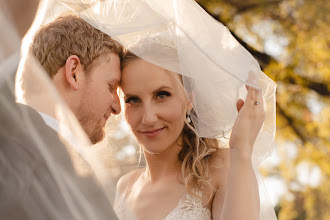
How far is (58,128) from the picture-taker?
180 cm

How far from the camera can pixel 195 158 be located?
314 cm

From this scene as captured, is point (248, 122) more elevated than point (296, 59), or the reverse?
point (248, 122)

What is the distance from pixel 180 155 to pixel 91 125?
82 cm

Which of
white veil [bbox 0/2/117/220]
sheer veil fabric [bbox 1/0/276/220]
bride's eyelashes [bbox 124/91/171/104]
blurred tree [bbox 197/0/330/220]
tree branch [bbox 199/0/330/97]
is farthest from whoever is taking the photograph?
blurred tree [bbox 197/0/330/220]

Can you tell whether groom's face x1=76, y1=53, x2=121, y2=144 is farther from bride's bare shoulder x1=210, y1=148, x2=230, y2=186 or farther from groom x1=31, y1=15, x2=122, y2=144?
bride's bare shoulder x1=210, y1=148, x2=230, y2=186

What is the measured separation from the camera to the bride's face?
2.92m

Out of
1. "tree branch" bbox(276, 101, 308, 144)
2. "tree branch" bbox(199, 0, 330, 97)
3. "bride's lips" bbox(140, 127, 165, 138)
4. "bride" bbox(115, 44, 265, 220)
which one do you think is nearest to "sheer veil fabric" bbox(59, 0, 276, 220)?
"bride" bbox(115, 44, 265, 220)

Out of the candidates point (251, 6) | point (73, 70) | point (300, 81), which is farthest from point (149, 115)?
point (300, 81)

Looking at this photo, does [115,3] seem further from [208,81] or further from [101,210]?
[101,210]

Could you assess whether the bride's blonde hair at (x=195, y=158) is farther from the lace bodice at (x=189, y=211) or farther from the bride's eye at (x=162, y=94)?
the bride's eye at (x=162, y=94)

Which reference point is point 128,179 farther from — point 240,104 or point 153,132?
point 240,104

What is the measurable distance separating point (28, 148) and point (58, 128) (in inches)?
8.1

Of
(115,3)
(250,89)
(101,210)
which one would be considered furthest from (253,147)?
(101,210)

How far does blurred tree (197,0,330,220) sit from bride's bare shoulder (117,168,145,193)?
4378mm
